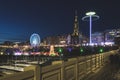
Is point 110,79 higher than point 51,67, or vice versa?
point 51,67

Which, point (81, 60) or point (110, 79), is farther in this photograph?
point (110, 79)

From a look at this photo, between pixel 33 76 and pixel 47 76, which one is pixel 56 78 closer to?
pixel 47 76

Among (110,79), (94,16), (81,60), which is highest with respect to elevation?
(94,16)

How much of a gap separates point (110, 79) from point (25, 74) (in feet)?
40.7

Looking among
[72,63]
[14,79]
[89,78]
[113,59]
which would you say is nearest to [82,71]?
[89,78]

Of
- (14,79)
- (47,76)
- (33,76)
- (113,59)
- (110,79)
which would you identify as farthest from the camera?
(113,59)

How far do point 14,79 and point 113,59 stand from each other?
3364 centimetres

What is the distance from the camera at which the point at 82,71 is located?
18.7 metres

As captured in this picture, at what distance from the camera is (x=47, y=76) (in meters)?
10.2

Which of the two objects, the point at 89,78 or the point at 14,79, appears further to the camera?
the point at 89,78

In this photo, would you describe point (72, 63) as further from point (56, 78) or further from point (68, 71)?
point (56, 78)

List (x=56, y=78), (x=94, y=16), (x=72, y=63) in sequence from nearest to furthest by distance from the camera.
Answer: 1. (x=56, y=78)
2. (x=72, y=63)
3. (x=94, y=16)

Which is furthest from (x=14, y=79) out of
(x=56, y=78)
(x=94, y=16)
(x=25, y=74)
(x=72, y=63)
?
(x=94, y=16)

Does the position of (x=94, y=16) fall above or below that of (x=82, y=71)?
above
